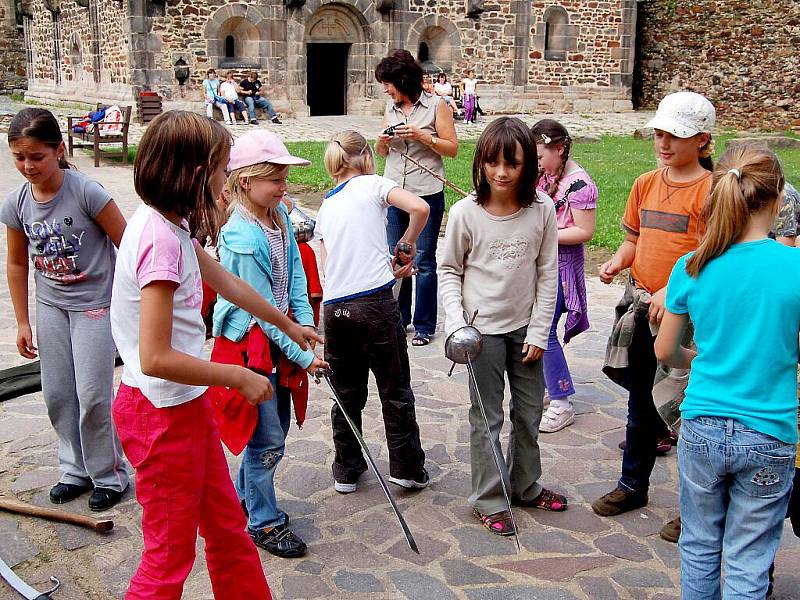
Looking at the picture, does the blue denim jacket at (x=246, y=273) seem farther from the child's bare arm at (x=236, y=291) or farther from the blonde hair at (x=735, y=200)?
the blonde hair at (x=735, y=200)

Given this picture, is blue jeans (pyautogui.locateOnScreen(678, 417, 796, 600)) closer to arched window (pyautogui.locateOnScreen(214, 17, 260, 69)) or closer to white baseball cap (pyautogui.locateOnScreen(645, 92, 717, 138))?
white baseball cap (pyautogui.locateOnScreen(645, 92, 717, 138))

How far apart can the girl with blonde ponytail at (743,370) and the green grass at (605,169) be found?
7.27m

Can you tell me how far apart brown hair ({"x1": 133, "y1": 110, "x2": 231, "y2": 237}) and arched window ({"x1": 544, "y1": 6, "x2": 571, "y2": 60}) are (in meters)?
27.7

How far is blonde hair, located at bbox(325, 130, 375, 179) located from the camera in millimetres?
4254

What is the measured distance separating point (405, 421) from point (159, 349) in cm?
187

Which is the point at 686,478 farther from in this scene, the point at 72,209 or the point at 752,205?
the point at 72,209

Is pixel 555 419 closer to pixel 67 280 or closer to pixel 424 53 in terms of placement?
pixel 67 280

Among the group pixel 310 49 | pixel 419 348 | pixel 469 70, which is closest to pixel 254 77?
pixel 310 49

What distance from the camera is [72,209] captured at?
373 cm

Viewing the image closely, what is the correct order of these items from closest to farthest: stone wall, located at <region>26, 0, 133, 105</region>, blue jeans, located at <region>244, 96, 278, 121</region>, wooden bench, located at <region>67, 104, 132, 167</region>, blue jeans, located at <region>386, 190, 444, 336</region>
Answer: blue jeans, located at <region>386, 190, 444, 336</region>
wooden bench, located at <region>67, 104, 132, 167</region>
blue jeans, located at <region>244, 96, 278, 121</region>
stone wall, located at <region>26, 0, 133, 105</region>

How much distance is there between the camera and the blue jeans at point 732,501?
2557 millimetres

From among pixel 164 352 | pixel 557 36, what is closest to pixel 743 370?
pixel 164 352

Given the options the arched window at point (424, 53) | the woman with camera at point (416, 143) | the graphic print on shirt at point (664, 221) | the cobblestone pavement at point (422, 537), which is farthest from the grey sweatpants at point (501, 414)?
the arched window at point (424, 53)

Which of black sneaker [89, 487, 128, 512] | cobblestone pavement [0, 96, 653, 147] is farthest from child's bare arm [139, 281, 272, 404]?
cobblestone pavement [0, 96, 653, 147]
